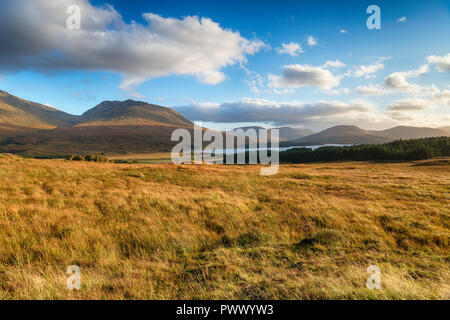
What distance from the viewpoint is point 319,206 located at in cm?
1030

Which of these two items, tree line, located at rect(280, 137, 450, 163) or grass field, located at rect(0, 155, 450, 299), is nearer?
grass field, located at rect(0, 155, 450, 299)

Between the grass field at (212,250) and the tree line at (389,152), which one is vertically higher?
the tree line at (389,152)

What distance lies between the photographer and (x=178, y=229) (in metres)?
7.11

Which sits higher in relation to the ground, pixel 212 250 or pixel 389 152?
pixel 389 152

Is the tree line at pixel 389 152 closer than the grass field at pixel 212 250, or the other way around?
the grass field at pixel 212 250

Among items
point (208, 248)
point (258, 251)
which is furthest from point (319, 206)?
point (208, 248)

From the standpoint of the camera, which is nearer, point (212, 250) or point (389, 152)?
point (212, 250)

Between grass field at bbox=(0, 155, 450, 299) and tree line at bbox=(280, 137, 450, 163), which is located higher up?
tree line at bbox=(280, 137, 450, 163)

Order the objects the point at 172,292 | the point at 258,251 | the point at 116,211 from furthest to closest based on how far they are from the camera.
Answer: the point at 116,211 < the point at 258,251 < the point at 172,292

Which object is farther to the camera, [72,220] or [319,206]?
[319,206]
